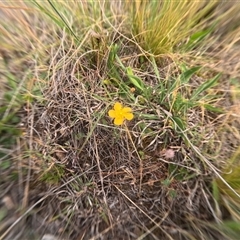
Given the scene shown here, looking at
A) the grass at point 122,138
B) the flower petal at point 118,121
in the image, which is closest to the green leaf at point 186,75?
the grass at point 122,138

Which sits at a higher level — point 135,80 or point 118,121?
point 135,80

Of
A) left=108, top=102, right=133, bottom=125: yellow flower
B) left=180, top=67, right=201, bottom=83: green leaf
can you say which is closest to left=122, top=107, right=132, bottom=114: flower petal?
left=108, top=102, right=133, bottom=125: yellow flower

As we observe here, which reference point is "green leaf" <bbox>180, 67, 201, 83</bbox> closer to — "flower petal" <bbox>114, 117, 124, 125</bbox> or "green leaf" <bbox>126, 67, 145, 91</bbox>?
"green leaf" <bbox>126, 67, 145, 91</bbox>

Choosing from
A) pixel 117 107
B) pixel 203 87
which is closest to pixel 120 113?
pixel 117 107

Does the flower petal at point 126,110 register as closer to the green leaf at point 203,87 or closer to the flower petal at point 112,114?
the flower petal at point 112,114

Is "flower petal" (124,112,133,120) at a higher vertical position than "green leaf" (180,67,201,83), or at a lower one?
lower

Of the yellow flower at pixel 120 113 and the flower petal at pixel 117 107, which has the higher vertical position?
the flower petal at pixel 117 107

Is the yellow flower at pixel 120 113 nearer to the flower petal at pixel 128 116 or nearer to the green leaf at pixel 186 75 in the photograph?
the flower petal at pixel 128 116

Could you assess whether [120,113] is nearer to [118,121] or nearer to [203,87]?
[118,121]

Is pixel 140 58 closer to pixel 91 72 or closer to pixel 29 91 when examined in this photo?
pixel 91 72
